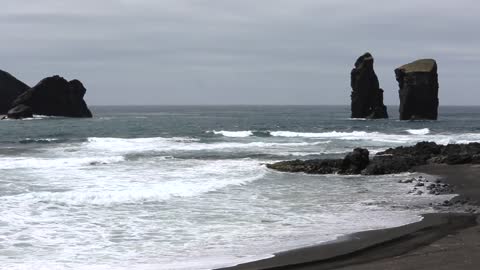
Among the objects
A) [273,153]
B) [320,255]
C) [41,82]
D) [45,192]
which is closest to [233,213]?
[320,255]

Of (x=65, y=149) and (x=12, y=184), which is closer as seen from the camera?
(x=12, y=184)

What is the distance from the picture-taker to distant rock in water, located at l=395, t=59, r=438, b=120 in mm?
95062

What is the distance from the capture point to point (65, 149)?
140 ft

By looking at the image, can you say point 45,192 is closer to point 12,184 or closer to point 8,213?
point 12,184

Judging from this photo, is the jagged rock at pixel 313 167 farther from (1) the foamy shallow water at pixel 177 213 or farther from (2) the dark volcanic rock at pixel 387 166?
(2) the dark volcanic rock at pixel 387 166

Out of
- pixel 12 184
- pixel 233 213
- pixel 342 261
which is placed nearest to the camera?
pixel 342 261

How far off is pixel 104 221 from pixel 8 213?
2877 millimetres

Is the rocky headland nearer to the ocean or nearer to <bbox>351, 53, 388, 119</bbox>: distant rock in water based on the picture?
<bbox>351, 53, 388, 119</bbox>: distant rock in water

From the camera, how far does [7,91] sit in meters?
119

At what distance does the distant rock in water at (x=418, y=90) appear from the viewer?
95.1m

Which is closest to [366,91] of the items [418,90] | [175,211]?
[418,90]

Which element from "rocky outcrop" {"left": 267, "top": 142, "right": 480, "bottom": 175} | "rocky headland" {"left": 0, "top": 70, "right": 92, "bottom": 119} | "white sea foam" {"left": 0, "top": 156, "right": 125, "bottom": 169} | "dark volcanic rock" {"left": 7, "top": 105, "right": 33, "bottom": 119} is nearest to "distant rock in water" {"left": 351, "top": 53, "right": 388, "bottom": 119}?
"rocky headland" {"left": 0, "top": 70, "right": 92, "bottom": 119}

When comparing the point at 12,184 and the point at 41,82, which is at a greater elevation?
the point at 41,82

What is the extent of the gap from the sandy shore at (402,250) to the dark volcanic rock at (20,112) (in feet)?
317
